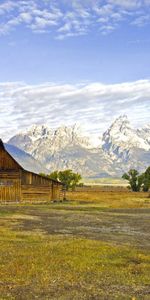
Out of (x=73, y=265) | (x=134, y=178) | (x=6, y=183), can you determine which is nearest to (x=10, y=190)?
(x=6, y=183)

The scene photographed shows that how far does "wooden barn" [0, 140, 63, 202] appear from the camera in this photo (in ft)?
225

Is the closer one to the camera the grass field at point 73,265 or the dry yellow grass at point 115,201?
the grass field at point 73,265

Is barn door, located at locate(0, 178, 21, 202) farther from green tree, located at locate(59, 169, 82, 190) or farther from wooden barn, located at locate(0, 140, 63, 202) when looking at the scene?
green tree, located at locate(59, 169, 82, 190)

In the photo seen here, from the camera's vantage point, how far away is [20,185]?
70.5m

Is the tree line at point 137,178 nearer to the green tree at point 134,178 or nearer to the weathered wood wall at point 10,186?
the green tree at point 134,178

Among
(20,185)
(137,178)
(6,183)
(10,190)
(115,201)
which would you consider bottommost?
(115,201)

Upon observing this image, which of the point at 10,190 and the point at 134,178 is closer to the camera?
the point at 10,190

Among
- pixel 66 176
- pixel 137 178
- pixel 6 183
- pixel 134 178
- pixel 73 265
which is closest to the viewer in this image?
pixel 73 265

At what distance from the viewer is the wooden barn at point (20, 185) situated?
225ft

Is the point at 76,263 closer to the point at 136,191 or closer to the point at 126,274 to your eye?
the point at 126,274

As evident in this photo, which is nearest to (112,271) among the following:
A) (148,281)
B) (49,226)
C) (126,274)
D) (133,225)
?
(126,274)

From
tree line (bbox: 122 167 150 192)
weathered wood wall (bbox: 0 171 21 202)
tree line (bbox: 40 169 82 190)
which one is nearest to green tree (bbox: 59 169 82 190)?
tree line (bbox: 40 169 82 190)

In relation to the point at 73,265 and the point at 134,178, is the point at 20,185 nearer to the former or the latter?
the point at 73,265

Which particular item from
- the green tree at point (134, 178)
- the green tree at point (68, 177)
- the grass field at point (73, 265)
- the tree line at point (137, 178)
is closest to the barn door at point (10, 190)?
the green tree at point (68, 177)
